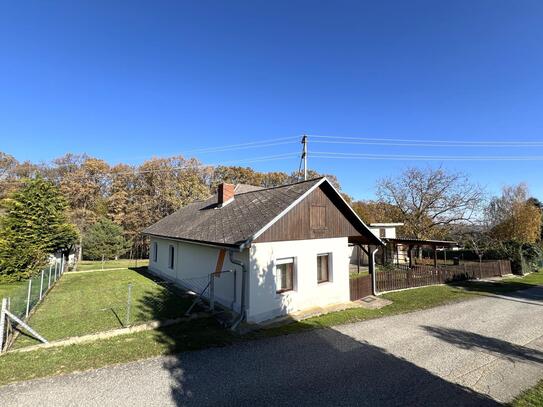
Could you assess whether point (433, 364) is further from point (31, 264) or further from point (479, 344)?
point (31, 264)

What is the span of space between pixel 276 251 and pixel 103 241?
95.4ft

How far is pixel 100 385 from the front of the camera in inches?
242

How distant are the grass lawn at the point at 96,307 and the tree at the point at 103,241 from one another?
16237mm

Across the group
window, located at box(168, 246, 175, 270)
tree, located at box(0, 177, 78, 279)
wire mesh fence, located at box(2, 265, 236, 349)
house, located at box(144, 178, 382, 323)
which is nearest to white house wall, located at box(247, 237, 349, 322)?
house, located at box(144, 178, 382, 323)

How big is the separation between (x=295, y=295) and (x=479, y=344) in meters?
6.20

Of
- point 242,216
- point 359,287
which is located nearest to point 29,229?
point 242,216

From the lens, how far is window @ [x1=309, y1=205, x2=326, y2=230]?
12.9 meters

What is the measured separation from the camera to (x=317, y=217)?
13.1 metres

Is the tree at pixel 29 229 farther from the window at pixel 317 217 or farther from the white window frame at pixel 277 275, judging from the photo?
the window at pixel 317 217

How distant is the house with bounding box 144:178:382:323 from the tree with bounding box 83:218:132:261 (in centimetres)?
2203

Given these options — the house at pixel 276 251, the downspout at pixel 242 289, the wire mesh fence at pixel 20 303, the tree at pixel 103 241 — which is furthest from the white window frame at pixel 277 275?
the tree at pixel 103 241

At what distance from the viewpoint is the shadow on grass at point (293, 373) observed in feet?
19.4

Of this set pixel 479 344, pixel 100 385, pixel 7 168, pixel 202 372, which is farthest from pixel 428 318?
pixel 7 168

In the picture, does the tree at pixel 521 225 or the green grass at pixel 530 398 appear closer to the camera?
the green grass at pixel 530 398
